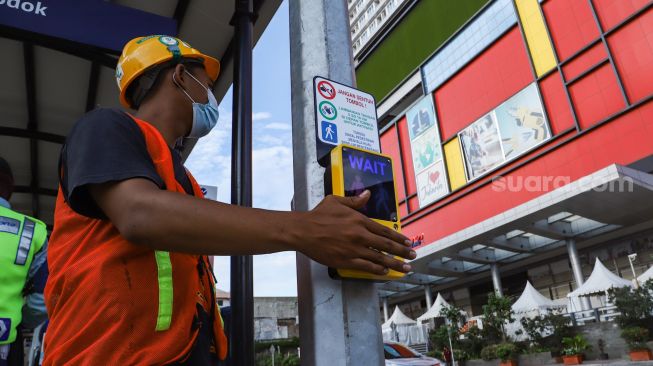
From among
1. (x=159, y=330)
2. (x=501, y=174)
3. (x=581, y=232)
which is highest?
(x=501, y=174)

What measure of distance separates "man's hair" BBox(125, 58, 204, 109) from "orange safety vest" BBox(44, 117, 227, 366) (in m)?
0.48

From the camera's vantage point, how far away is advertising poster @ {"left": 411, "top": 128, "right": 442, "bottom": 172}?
32781 millimetres

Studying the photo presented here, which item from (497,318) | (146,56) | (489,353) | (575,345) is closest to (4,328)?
(146,56)

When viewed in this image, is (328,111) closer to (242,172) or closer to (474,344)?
(242,172)

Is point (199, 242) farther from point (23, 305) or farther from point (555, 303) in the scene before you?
point (555, 303)

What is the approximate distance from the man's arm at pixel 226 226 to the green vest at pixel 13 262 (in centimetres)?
196

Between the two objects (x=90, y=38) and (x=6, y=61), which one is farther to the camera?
(x=6, y=61)

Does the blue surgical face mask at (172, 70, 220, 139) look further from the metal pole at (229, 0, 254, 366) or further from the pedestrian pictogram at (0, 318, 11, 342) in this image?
the pedestrian pictogram at (0, 318, 11, 342)

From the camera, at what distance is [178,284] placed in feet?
3.78

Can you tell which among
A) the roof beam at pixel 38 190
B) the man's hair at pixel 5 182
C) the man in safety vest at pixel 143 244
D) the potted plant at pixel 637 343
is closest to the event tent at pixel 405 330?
the potted plant at pixel 637 343

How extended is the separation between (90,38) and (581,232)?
93.0 feet

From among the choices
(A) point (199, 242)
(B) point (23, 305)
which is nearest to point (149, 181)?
(A) point (199, 242)

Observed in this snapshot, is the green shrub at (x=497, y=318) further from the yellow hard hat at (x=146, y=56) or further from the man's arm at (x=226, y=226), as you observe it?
the man's arm at (x=226, y=226)

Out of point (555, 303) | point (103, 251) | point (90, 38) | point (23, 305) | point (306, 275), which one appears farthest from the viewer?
point (555, 303)
